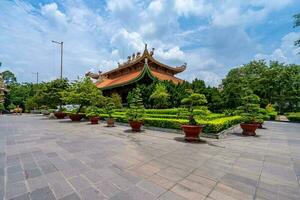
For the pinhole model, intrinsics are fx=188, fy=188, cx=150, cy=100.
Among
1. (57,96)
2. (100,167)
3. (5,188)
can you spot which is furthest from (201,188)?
(57,96)

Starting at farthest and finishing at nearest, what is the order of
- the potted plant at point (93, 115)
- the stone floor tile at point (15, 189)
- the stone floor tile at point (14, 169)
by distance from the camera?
the potted plant at point (93, 115)
the stone floor tile at point (14, 169)
the stone floor tile at point (15, 189)

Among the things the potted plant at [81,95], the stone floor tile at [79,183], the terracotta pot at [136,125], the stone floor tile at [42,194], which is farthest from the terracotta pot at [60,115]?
the stone floor tile at [42,194]

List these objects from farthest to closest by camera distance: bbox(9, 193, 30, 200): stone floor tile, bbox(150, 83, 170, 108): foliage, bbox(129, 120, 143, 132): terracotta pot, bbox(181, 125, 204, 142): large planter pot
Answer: bbox(150, 83, 170, 108): foliage → bbox(129, 120, 143, 132): terracotta pot → bbox(181, 125, 204, 142): large planter pot → bbox(9, 193, 30, 200): stone floor tile

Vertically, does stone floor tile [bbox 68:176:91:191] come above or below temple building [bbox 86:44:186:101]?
below

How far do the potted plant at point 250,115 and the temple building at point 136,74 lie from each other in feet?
38.7

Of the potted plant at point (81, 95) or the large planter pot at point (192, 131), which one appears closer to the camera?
the large planter pot at point (192, 131)

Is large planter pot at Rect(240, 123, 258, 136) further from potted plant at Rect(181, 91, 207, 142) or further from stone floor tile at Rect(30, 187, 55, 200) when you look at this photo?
stone floor tile at Rect(30, 187, 55, 200)

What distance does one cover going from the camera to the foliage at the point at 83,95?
15142 mm

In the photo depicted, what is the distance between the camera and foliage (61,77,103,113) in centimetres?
1514

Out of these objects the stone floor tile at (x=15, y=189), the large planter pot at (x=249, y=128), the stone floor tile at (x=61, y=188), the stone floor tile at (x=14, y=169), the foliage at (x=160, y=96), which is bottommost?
the stone floor tile at (x=61, y=188)

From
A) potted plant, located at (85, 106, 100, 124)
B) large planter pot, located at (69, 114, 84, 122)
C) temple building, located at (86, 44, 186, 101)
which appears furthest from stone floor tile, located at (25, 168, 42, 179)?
temple building, located at (86, 44, 186, 101)

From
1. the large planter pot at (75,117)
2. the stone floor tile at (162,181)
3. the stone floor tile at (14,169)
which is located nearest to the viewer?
the stone floor tile at (162,181)

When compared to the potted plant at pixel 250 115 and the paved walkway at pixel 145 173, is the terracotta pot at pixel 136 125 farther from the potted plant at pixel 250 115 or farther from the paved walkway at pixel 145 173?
the potted plant at pixel 250 115

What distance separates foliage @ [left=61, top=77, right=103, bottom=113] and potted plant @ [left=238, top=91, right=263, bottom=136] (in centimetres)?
1037
